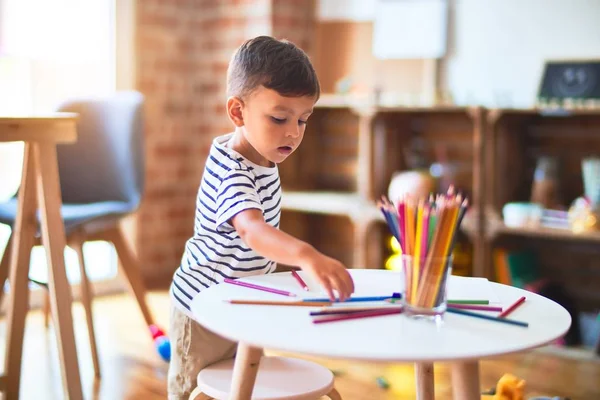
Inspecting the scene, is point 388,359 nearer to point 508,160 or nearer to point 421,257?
point 421,257

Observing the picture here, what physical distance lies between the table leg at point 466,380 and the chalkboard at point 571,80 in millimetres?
1970

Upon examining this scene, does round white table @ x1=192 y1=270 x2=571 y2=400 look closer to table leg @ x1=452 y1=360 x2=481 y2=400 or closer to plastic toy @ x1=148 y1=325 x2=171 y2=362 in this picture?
table leg @ x1=452 y1=360 x2=481 y2=400

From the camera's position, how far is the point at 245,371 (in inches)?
46.9

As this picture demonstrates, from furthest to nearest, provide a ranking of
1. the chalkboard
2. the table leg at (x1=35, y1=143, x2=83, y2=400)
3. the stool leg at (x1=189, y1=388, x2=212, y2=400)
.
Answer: the chalkboard < the table leg at (x1=35, y1=143, x2=83, y2=400) < the stool leg at (x1=189, y1=388, x2=212, y2=400)

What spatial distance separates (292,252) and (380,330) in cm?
18

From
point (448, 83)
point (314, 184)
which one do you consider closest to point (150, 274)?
point (314, 184)

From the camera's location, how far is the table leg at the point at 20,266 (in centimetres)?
207

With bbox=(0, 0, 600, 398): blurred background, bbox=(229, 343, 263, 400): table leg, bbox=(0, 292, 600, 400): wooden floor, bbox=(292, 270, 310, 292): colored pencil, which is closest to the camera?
bbox=(229, 343, 263, 400): table leg

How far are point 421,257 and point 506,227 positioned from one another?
1.91 meters

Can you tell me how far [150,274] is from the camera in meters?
3.86

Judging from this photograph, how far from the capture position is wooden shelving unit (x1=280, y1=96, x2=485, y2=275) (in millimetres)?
3248

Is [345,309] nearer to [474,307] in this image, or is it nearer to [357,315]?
[357,315]

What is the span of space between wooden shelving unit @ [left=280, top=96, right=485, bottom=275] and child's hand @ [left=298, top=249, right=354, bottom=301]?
A: 6.35 feet

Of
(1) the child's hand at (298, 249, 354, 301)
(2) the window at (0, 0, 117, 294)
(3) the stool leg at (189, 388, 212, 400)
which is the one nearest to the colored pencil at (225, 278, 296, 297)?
(1) the child's hand at (298, 249, 354, 301)
